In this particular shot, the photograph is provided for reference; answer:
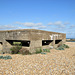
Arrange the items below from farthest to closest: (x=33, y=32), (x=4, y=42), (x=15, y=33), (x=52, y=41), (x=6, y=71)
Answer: (x=52, y=41) → (x=4, y=42) → (x=15, y=33) → (x=33, y=32) → (x=6, y=71)

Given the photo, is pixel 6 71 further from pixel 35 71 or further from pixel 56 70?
pixel 56 70

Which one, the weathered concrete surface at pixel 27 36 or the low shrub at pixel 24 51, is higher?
the weathered concrete surface at pixel 27 36

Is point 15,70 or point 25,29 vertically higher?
point 25,29

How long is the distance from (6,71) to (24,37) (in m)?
4.31

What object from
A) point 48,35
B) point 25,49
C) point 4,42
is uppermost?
point 48,35

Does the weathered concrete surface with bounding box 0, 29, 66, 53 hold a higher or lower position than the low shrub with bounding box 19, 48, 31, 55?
higher

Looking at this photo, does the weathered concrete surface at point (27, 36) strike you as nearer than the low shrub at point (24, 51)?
No

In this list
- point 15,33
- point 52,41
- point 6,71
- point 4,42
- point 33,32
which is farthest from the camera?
point 52,41

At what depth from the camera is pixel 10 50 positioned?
8625 mm

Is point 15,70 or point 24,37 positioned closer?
point 15,70

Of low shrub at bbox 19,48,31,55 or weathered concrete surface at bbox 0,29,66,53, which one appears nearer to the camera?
low shrub at bbox 19,48,31,55

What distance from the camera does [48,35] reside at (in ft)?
31.6

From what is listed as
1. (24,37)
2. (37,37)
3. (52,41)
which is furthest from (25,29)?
(52,41)

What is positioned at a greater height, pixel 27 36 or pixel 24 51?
pixel 27 36
